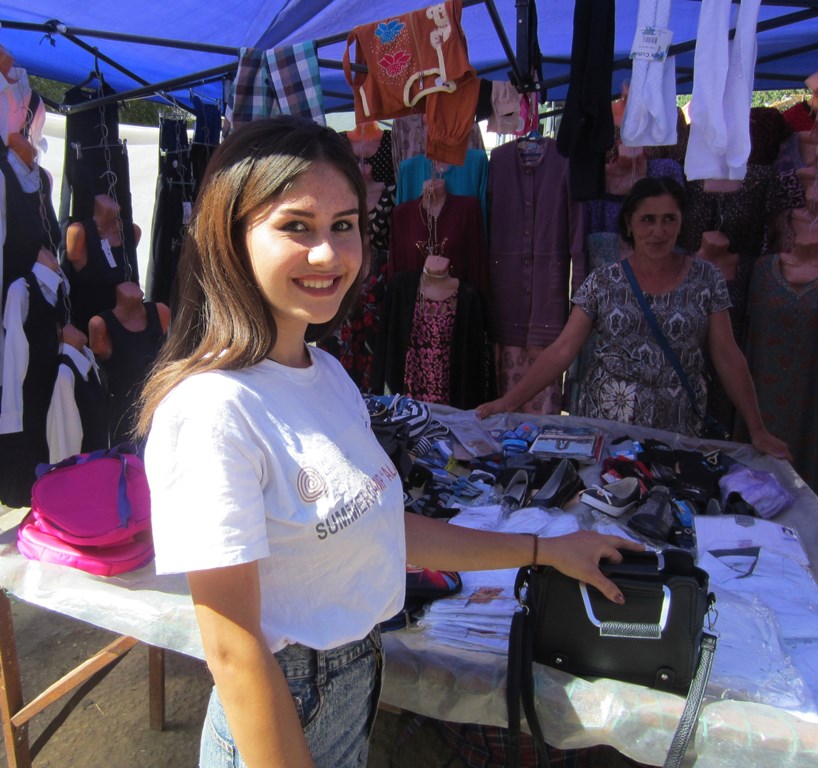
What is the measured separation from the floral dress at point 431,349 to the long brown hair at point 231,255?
113 inches

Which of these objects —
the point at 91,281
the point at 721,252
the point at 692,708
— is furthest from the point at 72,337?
the point at 721,252

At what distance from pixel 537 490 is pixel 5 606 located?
1.57 metres

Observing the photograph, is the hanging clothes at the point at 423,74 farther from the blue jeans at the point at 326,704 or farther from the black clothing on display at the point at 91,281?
the blue jeans at the point at 326,704

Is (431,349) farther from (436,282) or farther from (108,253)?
(108,253)

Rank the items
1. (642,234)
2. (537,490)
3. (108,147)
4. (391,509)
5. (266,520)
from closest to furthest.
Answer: (266,520) < (391,509) < (537,490) < (642,234) < (108,147)

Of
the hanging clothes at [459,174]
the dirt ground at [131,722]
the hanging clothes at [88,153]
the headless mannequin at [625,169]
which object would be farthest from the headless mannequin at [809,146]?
the hanging clothes at [88,153]

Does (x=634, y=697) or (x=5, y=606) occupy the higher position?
(x=634, y=697)

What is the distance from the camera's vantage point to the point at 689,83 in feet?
16.4

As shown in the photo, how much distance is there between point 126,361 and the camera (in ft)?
10.6

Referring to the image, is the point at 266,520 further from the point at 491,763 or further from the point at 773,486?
the point at 773,486

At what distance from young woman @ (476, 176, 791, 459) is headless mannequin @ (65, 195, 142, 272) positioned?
2285 millimetres

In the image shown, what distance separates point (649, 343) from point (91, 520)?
2213 millimetres

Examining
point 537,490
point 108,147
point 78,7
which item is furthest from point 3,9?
point 537,490

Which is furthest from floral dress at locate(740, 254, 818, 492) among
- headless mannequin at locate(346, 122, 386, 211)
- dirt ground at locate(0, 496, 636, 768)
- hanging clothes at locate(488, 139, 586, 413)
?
headless mannequin at locate(346, 122, 386, 211)
